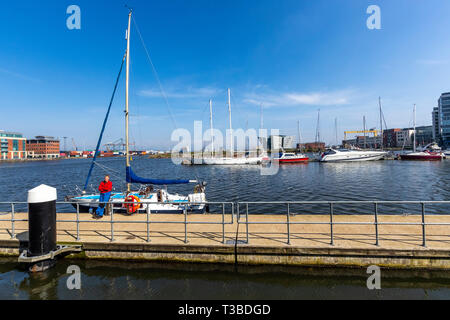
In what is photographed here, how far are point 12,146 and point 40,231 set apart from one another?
20258 centimetres

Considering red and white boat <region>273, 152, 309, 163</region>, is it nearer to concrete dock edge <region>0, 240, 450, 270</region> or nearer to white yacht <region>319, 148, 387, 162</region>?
white yacht <region>319, 148, 387, 162</region>

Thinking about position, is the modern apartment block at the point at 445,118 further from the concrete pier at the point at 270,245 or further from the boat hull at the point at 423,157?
the concrete pier at the point at 270,245

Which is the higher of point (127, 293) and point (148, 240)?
point (148, 240)

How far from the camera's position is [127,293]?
231 inches

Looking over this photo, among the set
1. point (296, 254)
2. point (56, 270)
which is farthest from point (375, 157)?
point (56, 270)

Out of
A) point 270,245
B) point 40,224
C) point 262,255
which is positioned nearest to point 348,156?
point 270,245

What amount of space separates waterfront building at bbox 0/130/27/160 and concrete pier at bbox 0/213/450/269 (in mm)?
195766

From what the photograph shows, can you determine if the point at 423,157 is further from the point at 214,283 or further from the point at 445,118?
the point at 445,118

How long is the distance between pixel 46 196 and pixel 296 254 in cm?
754

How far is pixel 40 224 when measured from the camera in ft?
21.1
